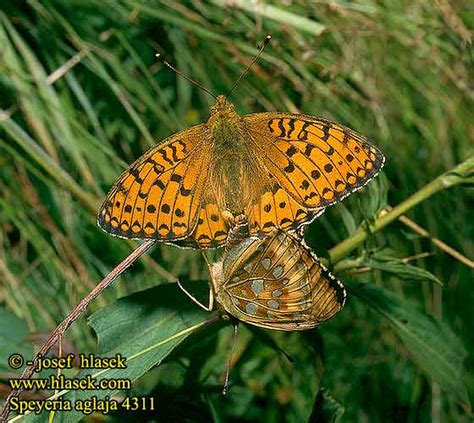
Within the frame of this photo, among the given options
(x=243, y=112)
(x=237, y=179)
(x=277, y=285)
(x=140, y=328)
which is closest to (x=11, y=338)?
(x=140, y=328)

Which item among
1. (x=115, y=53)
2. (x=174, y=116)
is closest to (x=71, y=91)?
(x=115, y=53)

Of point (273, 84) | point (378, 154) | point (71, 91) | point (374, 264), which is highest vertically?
point (378, 154)

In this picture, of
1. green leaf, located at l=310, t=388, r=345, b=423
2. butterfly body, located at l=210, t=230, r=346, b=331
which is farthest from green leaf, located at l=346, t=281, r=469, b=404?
butterfly body, located at l=210, t=230, r=346, b=331

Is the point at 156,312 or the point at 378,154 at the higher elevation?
the point at 378,154

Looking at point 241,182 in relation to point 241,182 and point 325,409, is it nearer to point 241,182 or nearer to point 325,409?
point 241,182

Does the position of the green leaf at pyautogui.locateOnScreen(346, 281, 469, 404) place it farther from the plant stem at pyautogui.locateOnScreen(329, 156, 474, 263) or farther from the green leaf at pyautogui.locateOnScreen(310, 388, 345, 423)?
the green leaf at pyautogui.locateOnScreen(310, 388, 345, 423)

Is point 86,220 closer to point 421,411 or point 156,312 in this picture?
point 156,312
